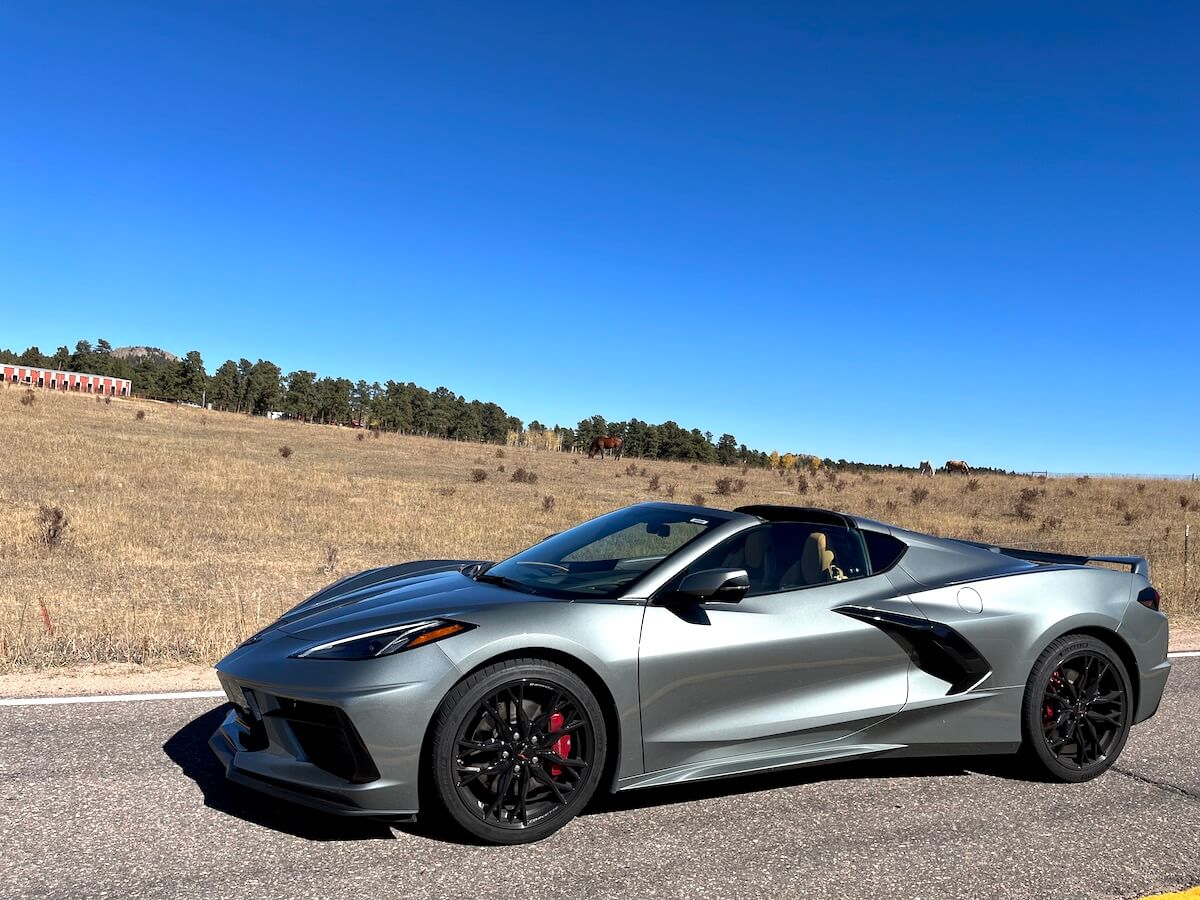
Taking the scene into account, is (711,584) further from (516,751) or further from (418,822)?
(418,822)

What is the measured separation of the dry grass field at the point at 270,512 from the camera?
9648 mm

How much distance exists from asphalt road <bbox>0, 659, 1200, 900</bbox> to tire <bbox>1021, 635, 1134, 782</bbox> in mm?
127

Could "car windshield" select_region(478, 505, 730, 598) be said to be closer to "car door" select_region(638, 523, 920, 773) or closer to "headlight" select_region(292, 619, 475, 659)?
"car door" select_region(638, 523, 920, 773)

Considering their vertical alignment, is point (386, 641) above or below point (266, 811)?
above

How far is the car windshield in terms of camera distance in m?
4.46

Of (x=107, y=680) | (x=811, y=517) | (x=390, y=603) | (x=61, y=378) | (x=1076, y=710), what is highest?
(x=61, y=378)

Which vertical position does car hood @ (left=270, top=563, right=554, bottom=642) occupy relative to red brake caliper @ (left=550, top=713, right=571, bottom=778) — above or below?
above

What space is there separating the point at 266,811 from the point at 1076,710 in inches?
163

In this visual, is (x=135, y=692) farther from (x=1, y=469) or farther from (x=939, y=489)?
(x=939, y=489)

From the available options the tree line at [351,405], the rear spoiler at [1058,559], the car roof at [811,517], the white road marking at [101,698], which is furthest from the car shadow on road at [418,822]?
the tree line at [351,405]

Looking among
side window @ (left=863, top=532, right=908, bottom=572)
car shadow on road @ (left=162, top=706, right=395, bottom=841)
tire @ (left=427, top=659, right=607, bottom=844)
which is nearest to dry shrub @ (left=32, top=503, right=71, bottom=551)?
car shadow on road @ (left=162, top=706, right=395, bottom=841)

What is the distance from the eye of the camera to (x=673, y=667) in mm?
3947

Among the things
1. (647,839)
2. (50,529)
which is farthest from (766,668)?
(50,529)

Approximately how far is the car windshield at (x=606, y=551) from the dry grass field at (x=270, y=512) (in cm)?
363
